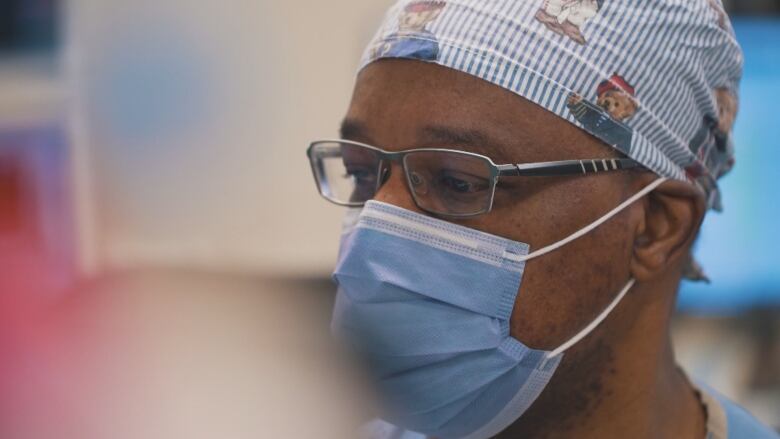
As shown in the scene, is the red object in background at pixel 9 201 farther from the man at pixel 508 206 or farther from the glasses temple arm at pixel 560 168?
the glasses temple arm at pixel 560 168

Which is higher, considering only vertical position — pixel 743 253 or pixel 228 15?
pixel 228 15

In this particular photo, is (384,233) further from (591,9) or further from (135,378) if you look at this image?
(135,378)

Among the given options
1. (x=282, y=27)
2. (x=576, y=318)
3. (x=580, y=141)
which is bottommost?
(x=282, y=27)

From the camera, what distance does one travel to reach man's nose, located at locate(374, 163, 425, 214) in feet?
6.23

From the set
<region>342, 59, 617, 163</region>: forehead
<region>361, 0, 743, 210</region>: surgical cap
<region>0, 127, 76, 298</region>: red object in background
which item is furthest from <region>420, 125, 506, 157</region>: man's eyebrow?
<region>0, 127, 76, 298</region>: red object in background

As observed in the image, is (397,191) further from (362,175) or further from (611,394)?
(611,394)

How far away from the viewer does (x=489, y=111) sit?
186 centimetres

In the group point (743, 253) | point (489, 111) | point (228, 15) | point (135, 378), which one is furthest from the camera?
point (743, 253)

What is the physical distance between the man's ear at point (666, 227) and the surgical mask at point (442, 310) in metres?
0.09

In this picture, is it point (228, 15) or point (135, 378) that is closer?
point (135, 378)

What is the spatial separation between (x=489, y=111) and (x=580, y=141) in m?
0.19

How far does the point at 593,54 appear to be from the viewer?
189 cm

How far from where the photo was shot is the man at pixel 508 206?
1.87m

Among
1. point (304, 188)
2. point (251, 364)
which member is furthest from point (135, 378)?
point (304, 188)
